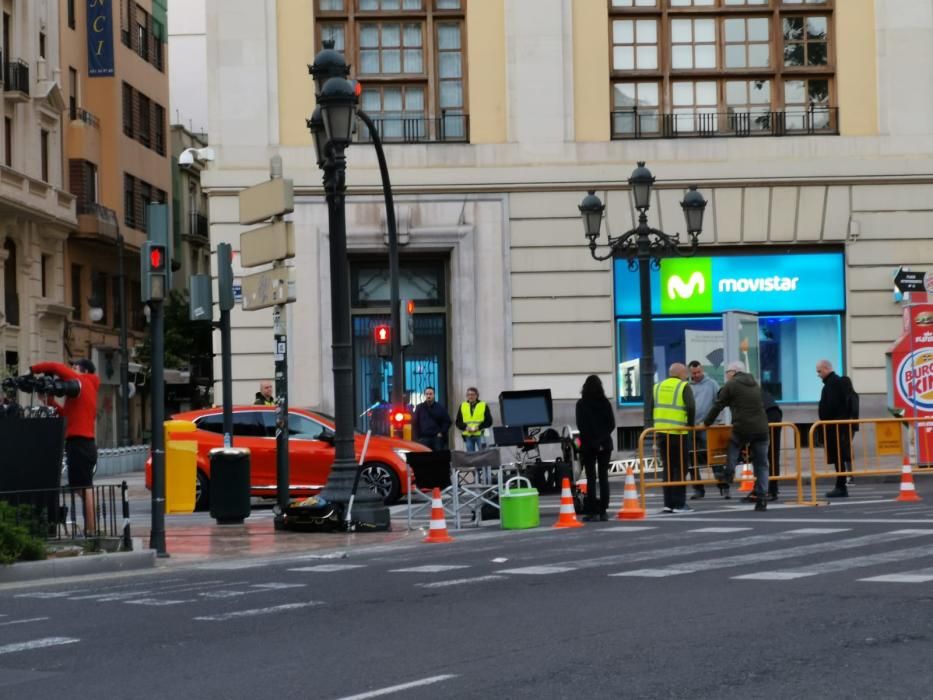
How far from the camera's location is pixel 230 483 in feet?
70.7

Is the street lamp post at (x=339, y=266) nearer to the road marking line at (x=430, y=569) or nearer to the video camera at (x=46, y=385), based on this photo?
the video camera at (x=46, y=385)

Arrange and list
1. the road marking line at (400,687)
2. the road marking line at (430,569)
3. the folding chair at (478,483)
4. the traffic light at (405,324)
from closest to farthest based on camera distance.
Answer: the road marking line at (400,687) < the road marking line at (430,569) < the folding chair at (478,483) < the traffic light at (405,324)

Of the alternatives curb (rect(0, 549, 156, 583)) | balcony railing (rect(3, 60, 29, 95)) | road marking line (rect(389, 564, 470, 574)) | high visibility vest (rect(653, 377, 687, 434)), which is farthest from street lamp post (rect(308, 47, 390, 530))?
balcony railing (rect(3, 60, 29, 95))

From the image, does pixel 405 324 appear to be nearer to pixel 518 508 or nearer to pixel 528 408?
pixel 528 408

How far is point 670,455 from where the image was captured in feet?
73.3

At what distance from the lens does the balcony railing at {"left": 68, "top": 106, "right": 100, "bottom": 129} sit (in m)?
61.6

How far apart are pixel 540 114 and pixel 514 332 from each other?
4.19m

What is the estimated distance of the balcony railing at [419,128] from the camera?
3544 centimetres

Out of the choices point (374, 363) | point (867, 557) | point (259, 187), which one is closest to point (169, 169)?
point (374, 363)

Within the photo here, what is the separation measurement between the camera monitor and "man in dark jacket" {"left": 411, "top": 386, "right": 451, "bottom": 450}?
4.18 metres

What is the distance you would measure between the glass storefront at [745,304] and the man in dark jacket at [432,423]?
19.2ft

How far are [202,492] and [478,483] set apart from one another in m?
5.85

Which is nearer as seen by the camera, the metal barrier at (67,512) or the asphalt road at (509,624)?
the asphalt road at (509,624)

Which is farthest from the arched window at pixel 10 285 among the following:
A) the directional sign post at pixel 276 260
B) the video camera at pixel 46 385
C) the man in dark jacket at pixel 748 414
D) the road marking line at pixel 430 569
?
the road marking line at pixel 430 569
